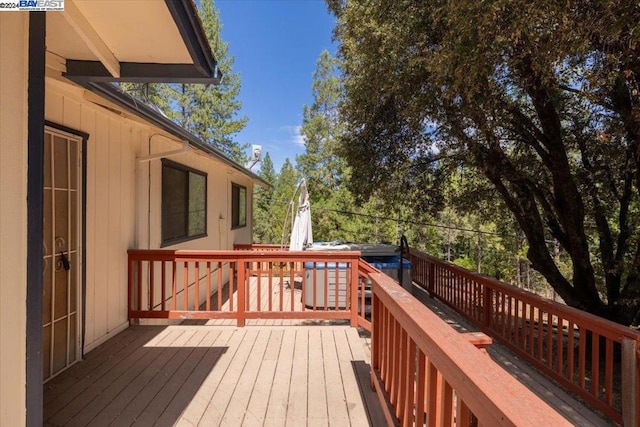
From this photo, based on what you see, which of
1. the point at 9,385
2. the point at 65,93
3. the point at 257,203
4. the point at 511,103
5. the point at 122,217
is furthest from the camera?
the point at 257,203

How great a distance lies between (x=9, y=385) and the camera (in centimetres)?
142

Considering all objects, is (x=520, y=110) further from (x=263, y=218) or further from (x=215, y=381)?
(x=263, y=218)

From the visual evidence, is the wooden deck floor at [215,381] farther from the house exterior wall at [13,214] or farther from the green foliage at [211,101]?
the green foliage at [211,101]

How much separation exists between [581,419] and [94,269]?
4653 millimetres

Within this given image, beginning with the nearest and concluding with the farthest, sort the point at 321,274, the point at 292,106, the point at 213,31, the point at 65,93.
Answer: the point at 65,93, the point at 321,274, the point at 213,31, the point at 292,106

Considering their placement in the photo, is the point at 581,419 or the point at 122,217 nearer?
the point at 581,419

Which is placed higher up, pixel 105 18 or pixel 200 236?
pixel 105 18

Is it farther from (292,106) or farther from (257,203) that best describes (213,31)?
(257,203)

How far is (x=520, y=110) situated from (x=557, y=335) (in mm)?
3624

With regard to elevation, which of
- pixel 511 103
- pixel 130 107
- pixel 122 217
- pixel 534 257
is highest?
pixel 511 103

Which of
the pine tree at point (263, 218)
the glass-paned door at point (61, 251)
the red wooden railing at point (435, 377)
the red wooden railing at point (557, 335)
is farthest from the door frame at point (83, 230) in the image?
the pine tree at point (263, 218)

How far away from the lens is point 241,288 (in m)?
4.03

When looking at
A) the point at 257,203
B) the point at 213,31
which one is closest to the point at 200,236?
the point at 213,31

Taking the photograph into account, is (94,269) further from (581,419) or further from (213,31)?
(213,31)
